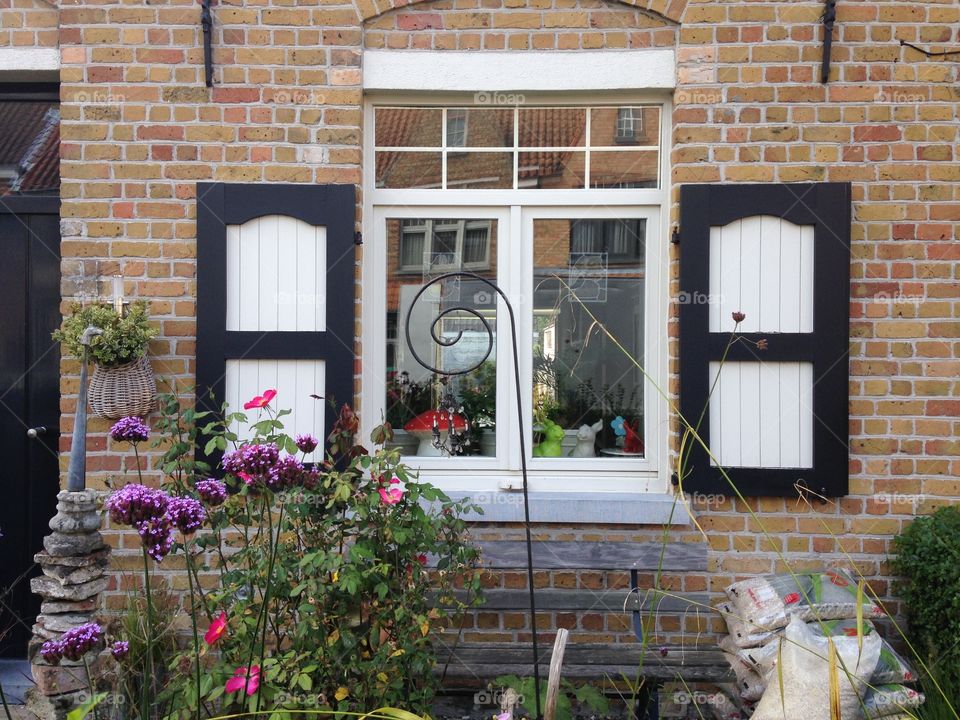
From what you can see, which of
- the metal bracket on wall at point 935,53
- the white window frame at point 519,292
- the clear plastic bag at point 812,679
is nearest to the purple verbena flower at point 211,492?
the white window frame at point 519,292

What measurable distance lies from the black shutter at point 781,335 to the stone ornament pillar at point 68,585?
2412 mm

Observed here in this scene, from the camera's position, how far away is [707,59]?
12.0ft

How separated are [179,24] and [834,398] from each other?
337cm

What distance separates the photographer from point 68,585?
2795mm

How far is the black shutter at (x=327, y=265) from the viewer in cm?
367

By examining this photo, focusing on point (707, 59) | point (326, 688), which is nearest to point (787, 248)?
point (707, 59)

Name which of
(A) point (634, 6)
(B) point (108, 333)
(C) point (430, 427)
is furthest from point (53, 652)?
→ (A) point (634, 6)

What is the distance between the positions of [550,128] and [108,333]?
219 centimetres

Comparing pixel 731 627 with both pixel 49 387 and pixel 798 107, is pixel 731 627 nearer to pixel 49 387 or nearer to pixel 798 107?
pixel 798 107

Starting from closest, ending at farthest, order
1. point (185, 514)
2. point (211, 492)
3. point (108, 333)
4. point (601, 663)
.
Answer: point (185, 514)
point (211, 492)
point (601, 663)
point (108, 333)

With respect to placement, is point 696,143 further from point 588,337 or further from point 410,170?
point 410,170

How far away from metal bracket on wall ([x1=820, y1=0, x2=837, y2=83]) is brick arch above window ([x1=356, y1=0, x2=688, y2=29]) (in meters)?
0.61

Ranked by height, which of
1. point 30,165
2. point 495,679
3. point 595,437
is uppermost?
point 30,165

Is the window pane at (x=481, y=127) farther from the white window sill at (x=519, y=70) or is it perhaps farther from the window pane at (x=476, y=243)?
the window pane at (x=476, y=243)
